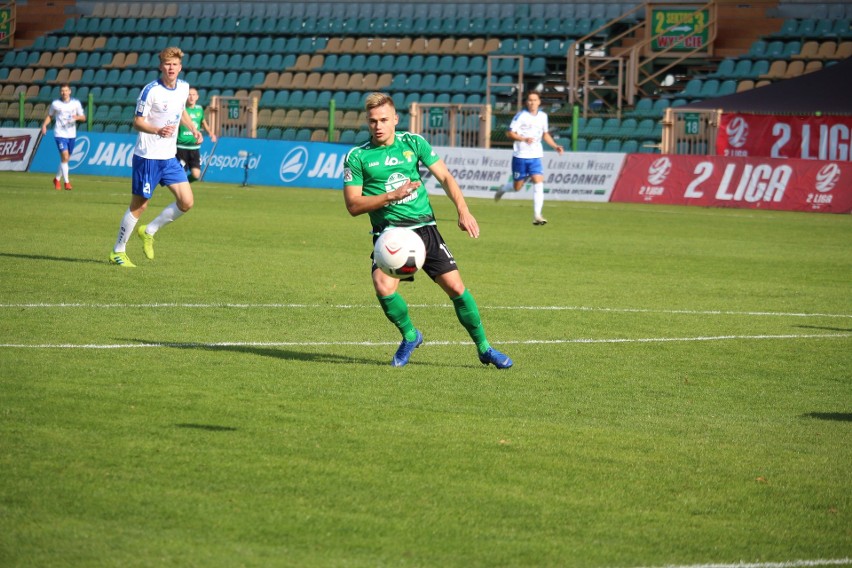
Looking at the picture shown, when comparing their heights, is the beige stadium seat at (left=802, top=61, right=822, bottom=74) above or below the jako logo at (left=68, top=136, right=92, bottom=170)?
above

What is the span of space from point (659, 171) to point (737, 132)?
1.86 meters

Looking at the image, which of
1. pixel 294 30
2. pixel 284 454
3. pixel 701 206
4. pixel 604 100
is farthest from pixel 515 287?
pixel 294 30

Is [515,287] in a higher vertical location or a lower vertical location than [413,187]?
lower

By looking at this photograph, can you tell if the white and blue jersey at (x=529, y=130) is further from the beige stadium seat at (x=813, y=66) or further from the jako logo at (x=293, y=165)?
the beige stadium seat at (x=813, y=66)

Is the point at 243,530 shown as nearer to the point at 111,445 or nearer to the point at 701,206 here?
the point at 111,445

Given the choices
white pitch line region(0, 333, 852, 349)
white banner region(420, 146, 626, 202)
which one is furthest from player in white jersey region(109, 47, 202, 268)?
white banner region(420, 146, 626, 202)

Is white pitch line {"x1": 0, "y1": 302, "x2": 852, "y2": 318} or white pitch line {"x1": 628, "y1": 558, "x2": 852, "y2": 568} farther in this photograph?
white pitch line {"x1": 0, "y1": 302, "x2": 852, "y2": 318}

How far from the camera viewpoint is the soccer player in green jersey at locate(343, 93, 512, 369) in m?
8.33

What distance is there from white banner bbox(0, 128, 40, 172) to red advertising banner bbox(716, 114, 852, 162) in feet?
63.6

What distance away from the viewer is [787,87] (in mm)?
28516

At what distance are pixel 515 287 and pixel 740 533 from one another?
8.24 metres

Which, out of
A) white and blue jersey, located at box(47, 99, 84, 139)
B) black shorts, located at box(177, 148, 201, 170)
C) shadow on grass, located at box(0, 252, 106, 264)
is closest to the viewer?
shadow on grass, located at box(0, 252, 106, 264)

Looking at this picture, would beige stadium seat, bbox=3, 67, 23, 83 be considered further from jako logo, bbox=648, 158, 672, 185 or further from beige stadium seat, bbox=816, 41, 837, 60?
beige stadium seat, bbox=816, 41, 837, 60

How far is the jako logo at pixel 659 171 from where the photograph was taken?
28547mm
